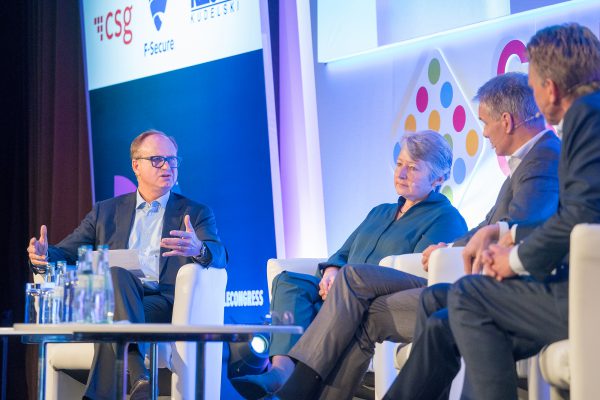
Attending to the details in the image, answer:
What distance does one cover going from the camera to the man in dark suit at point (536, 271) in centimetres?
207

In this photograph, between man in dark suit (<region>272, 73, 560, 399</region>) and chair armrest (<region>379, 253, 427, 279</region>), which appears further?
chair armrest (<region>379, 253, 427, 279</region>)

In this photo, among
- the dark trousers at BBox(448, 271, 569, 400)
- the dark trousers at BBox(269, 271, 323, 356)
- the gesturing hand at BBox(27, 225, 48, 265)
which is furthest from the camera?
the gesturing hand at BBox(27, 225, 48, 265)

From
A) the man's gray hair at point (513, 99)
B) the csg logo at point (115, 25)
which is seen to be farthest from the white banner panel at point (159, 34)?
the man's gray hair at point (513, 99)

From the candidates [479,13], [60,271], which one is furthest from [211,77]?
[60,271]

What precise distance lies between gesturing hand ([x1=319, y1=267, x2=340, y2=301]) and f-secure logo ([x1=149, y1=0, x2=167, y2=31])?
2.52m

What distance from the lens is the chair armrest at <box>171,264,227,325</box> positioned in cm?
370

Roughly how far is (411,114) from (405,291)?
1.62 metres

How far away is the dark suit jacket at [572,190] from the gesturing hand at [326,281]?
55.1 inches

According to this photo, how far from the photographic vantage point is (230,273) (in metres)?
4.88

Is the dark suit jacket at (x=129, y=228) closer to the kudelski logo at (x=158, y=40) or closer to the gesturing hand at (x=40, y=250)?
the gesturing hand at (x=40, y=250)

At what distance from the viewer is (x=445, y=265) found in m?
2.77

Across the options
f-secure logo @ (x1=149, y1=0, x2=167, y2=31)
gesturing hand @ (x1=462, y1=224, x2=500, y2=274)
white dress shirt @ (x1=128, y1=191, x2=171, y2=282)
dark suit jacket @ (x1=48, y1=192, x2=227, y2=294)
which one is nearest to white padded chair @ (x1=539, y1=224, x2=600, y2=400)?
gesturing hand @ (x1=462, y1=224, x2=500, y2=274)

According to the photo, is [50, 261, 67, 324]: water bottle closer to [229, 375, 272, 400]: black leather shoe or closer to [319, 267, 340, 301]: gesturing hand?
[229, 375, 272, 400]: black leather shoe

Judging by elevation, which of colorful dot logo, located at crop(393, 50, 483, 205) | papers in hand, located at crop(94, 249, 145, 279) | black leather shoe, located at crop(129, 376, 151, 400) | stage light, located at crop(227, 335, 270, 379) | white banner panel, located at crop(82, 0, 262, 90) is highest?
white banner panel, located at crop(82, 0, 262, 90)
